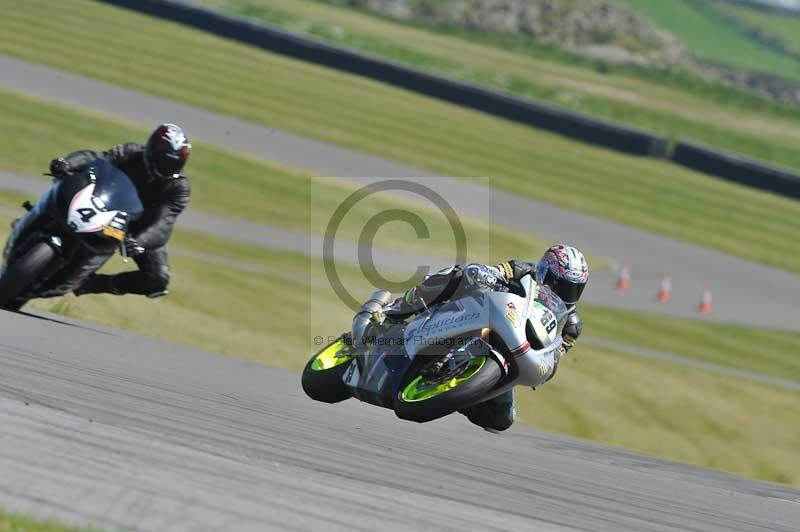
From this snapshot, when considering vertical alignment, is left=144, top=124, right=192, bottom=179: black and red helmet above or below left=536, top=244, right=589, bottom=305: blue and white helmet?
below

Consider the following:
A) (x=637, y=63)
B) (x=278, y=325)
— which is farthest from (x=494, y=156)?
(x=637, y=63)

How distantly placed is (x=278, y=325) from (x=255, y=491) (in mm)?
9671

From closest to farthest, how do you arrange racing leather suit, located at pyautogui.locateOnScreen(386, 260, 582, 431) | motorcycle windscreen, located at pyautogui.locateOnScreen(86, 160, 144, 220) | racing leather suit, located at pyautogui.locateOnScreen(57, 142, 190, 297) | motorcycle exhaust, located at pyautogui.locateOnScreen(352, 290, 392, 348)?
1. racing leather suit, located at pyautogui.locateOnScreen(386, 260, 582, 431)
2. motorcycle exhaust, located at pyautogui.locateOnScreen(352, 290, 392, 348)
3. motorcycle windscreen, located at pyautogui.locateOnScreen(86, 160, 144, 220)
4. racing leather suit, located at pyautogui.locateOnScreen(57, 142, 190, 297)

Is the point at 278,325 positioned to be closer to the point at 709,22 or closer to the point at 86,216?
the point at 86,216

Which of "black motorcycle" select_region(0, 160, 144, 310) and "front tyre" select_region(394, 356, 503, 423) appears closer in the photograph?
"front tyre" select_region(394, 356, 503, 423)

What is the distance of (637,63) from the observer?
5491 cm

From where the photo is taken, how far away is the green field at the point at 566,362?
1134cm

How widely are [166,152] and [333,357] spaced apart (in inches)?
91.1

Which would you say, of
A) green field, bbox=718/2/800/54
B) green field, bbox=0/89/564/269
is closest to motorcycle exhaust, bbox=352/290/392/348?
green field, bbox=0/89/564/269

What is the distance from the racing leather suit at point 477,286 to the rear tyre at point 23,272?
8.36ft

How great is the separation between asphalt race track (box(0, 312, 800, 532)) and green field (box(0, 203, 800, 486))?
3.53m

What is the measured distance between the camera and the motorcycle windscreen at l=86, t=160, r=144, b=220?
8062mm

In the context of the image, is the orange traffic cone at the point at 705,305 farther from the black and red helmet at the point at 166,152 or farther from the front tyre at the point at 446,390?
the front tyre at the point at 446,390

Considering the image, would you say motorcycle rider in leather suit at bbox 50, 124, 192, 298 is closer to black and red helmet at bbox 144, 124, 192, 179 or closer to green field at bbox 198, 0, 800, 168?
black and red helmet at bbox 144, 124, 192, 179
